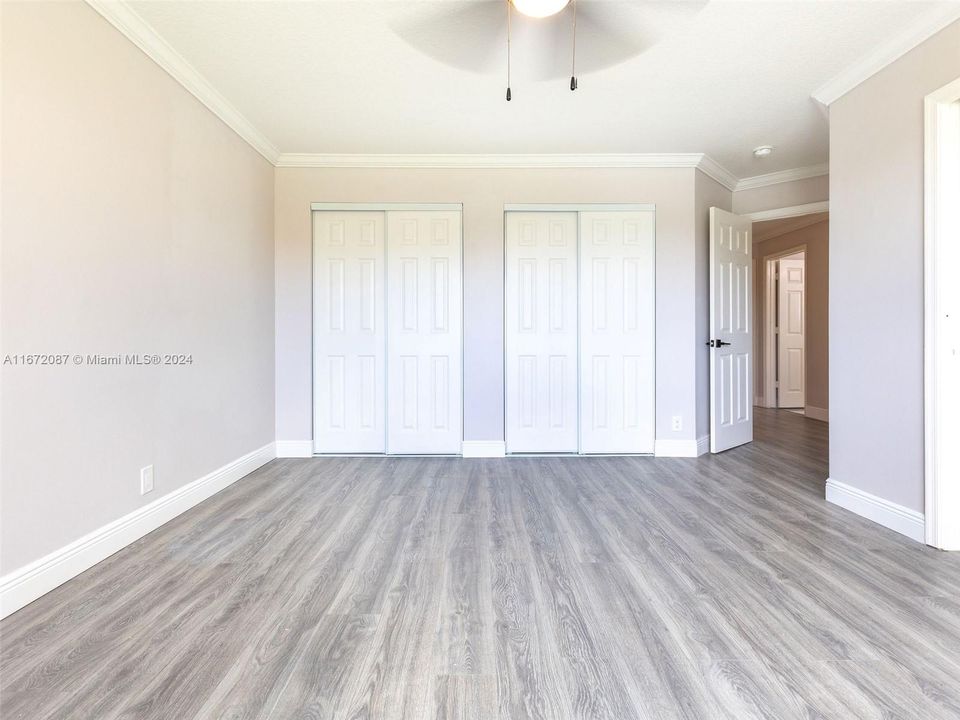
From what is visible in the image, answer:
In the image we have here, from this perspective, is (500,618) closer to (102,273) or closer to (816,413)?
(102,273)

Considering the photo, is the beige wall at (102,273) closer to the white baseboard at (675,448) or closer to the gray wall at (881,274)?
the white baseboard at (675,448)

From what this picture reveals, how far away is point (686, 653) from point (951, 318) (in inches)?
78.5

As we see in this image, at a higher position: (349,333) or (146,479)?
(349,333)

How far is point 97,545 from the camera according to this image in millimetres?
1762

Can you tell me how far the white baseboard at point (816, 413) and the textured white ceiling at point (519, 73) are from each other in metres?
3.15

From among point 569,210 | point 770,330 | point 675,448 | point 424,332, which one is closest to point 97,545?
point 424,332

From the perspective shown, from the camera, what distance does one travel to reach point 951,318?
6.08 feet

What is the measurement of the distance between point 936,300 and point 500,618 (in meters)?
2.43

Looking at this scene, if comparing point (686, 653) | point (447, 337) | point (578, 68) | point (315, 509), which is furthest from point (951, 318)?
point (315, 509)

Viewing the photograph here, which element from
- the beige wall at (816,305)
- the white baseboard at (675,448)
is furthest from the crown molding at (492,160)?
the beige wall at (816,305)

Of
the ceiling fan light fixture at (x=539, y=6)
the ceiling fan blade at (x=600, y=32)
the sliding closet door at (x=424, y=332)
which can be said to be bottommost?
the sliding closet door at (x=424, y=332)

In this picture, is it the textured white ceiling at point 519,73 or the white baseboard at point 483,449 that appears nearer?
the textured white ceiling at point 519,73

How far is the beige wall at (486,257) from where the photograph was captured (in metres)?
3.36

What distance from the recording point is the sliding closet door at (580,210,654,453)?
338 centimetres
